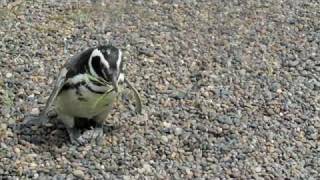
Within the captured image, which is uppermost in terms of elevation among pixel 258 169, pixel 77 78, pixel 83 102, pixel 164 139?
pixel 77 78

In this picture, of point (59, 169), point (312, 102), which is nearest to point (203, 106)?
point (312, 102)

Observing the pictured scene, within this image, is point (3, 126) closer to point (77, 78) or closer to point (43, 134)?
point (43, 134)

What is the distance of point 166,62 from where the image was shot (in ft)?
20.3

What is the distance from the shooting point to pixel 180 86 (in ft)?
19.4

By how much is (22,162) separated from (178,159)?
40.6 inches

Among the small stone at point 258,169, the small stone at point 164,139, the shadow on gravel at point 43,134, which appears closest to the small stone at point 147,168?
the small stone at point 164,139

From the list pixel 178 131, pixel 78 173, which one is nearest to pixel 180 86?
pixel 178 131

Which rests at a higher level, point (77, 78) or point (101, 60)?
point (101, 60)

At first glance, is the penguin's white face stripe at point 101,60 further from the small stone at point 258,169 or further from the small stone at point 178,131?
the small stone at point 258,169

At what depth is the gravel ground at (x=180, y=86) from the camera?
16.5 ft

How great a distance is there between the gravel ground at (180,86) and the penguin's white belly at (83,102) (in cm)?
23

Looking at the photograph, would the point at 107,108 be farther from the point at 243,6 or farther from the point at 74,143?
the point at 243,6

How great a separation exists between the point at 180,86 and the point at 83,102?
1.23 meters

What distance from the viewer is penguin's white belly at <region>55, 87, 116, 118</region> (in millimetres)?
4790
